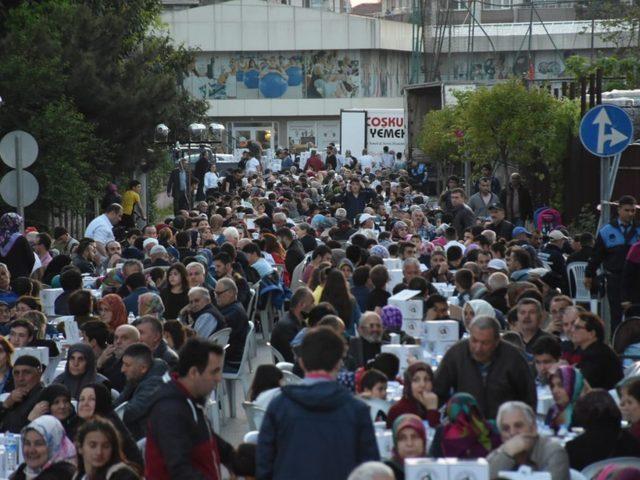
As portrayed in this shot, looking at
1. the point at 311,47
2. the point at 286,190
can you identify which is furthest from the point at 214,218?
the point at 311,47

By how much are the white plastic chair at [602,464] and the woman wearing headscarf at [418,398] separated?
46.9 inches

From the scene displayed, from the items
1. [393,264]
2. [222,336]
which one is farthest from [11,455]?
[393,264]

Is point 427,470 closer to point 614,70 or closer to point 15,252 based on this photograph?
point 15,252

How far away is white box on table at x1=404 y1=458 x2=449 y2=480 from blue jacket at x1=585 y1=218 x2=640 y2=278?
392 inches

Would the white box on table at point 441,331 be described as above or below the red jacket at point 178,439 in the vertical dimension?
below

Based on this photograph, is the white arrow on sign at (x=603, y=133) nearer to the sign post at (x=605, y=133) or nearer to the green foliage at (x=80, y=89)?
the sign post at (x=605, y=133)

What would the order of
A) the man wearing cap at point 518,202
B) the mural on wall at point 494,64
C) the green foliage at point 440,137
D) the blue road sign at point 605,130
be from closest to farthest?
the blue road sign at point 605,130 < the man wearing cap at point 518,202 < the green foliage at point 440,137 < the mural on wall at point 494,64

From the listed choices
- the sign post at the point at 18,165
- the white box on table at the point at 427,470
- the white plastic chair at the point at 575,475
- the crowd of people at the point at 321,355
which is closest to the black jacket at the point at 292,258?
the crowd of people at the point at 321,355

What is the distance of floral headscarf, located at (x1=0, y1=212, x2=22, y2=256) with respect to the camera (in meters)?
18.0

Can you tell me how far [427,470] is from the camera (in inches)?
259

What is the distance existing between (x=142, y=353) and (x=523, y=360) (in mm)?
2462

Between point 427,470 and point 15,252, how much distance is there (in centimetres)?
1213

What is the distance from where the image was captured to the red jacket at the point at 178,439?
22.2 feet

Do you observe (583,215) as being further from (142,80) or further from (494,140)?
(142,80)
